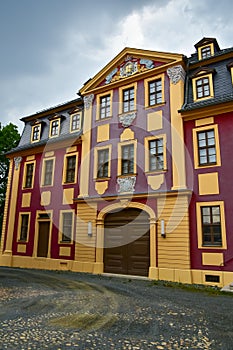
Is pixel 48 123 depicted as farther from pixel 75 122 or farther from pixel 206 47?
A: pixel 206 47

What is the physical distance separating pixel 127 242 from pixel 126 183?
2855 mm

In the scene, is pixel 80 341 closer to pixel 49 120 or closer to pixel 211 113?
pixel 211 113

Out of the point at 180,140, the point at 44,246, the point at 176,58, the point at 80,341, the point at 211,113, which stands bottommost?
the point at 80,341

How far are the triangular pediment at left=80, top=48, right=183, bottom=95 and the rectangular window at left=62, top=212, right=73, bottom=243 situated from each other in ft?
24.3

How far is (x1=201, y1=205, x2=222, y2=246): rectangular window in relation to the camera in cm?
1102

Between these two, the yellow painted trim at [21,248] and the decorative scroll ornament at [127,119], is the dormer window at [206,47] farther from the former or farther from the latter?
the yellow painted trim at [21,248]

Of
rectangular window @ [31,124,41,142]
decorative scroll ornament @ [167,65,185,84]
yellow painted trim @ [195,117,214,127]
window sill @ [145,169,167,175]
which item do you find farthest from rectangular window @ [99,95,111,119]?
rectangular window @ [31,124,41,142]

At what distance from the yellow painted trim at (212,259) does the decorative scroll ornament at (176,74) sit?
821cm

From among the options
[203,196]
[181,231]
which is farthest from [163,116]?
[181,231]

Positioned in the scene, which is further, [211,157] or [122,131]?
[122,131]

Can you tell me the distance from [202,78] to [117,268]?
33.2ft

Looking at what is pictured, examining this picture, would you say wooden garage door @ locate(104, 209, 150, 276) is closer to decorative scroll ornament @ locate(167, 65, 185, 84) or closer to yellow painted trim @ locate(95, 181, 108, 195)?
yellow painted trim @ locate(95, 181, 108, 195)

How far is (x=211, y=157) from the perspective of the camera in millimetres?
11945

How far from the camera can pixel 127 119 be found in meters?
14.5
